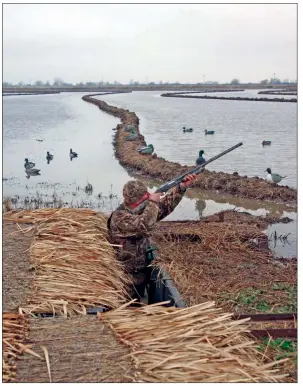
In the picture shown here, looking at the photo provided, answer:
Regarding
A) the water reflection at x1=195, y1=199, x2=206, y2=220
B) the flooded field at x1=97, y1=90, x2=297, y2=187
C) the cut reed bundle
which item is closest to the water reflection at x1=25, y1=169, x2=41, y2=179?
the flooded field at x1=97, y1=90, x2=297, y2=187

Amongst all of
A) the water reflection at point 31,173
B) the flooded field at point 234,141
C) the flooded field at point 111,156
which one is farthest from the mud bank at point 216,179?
the water reflection at point 31,173

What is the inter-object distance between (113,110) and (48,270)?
1533 inches

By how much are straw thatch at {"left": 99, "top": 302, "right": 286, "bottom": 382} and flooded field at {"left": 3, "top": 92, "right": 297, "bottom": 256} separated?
547cm

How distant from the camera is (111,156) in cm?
2136

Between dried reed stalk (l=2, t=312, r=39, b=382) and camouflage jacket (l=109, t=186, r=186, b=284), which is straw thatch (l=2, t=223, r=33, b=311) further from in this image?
camouflage jacket (l=109, t=186, r=186, b=284)

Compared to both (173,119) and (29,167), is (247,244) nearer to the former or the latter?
(29,167)

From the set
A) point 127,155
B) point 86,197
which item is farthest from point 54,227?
point 127,155

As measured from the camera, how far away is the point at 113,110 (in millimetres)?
42938

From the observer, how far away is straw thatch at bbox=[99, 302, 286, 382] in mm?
3125

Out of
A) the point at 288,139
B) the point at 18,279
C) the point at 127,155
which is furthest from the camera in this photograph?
the point at 288,139

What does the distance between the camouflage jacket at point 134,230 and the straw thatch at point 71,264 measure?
0.41 feet

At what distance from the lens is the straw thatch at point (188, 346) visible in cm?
312

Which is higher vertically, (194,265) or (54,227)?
(54,227)

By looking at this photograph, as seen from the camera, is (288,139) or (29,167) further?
(288,139)
